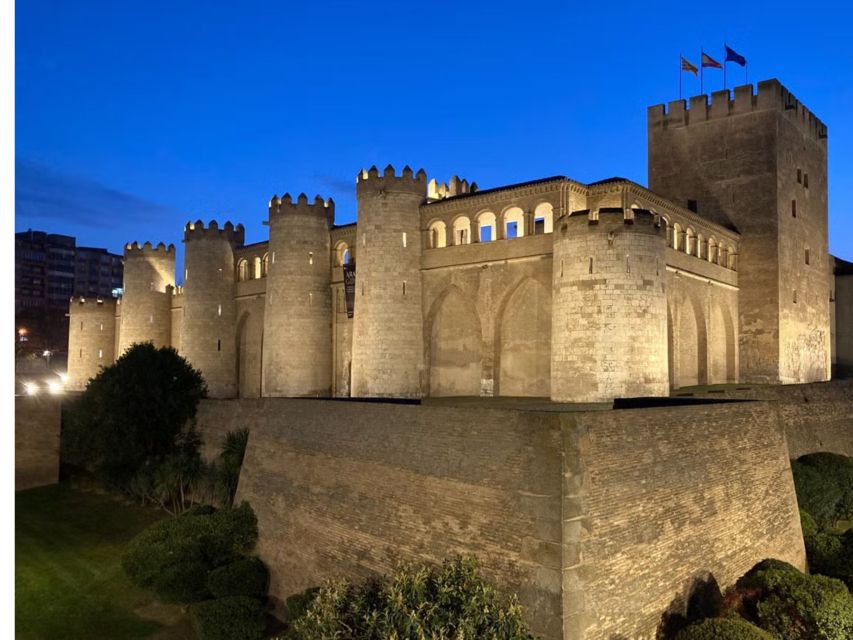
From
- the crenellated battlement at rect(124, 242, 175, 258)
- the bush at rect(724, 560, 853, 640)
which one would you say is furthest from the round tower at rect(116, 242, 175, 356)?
the bush at rect(724, 560, 853, 640)

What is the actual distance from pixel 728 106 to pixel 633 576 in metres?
29.7

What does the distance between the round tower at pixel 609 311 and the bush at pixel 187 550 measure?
10705 millimetres

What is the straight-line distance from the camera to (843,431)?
2620 centimetres

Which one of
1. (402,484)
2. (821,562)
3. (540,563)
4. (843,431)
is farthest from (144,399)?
(843,431)

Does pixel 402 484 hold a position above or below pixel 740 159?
below

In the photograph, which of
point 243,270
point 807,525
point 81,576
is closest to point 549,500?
point 807,525

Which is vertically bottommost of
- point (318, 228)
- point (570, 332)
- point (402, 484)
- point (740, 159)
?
point (402, 484)

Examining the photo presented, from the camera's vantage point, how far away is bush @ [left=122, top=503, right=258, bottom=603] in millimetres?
17047

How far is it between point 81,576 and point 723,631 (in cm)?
1766

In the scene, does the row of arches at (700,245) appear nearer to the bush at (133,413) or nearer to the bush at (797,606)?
the bush at (797,606)

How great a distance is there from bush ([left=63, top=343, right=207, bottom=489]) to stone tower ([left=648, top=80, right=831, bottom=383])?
26.0 m

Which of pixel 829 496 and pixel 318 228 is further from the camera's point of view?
pixel 318 228

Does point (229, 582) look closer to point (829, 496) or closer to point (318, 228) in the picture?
point (829, 496)

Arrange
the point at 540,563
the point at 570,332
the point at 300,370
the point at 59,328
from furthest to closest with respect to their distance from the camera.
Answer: the point at 59,328 < the point at 300,370 < the point at 570,332 < the point at 540,563
